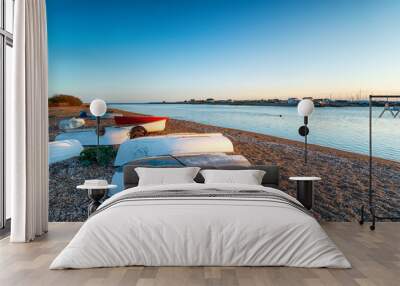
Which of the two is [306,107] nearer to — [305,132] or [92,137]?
[305,132]

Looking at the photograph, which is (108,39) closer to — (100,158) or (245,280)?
(100,158)

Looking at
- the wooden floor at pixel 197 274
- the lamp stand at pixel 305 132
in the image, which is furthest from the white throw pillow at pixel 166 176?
the wooden floor at pixel 197 274

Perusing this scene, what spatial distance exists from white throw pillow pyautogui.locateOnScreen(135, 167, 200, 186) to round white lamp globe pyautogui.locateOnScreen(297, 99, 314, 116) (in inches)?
67.4

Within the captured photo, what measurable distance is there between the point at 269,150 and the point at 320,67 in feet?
4.75

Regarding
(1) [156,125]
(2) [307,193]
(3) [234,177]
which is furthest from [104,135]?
(2) [307,193]

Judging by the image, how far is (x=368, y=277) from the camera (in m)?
3.91

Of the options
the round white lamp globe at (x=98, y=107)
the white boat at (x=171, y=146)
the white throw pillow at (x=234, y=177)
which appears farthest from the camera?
the white boat at (x=171, y=146)

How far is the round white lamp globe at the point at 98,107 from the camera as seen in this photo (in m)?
6.95

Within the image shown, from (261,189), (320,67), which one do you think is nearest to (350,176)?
(320,67)

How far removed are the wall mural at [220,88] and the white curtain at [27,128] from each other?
5.11ft

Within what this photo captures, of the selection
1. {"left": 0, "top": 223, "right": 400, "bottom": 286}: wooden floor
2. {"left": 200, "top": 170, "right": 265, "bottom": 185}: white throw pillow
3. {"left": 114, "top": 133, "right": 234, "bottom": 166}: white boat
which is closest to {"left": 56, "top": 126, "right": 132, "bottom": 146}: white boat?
{"left": 114, "top": 133, "right": 234, "bottom": 166}: white boat

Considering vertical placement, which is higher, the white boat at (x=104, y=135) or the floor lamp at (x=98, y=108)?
the floor lamp at (x=98, y=108)

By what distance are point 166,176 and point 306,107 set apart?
85.6 inches

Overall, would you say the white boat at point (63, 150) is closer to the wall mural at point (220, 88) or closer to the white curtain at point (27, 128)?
the wall mural at point (220, 88)
